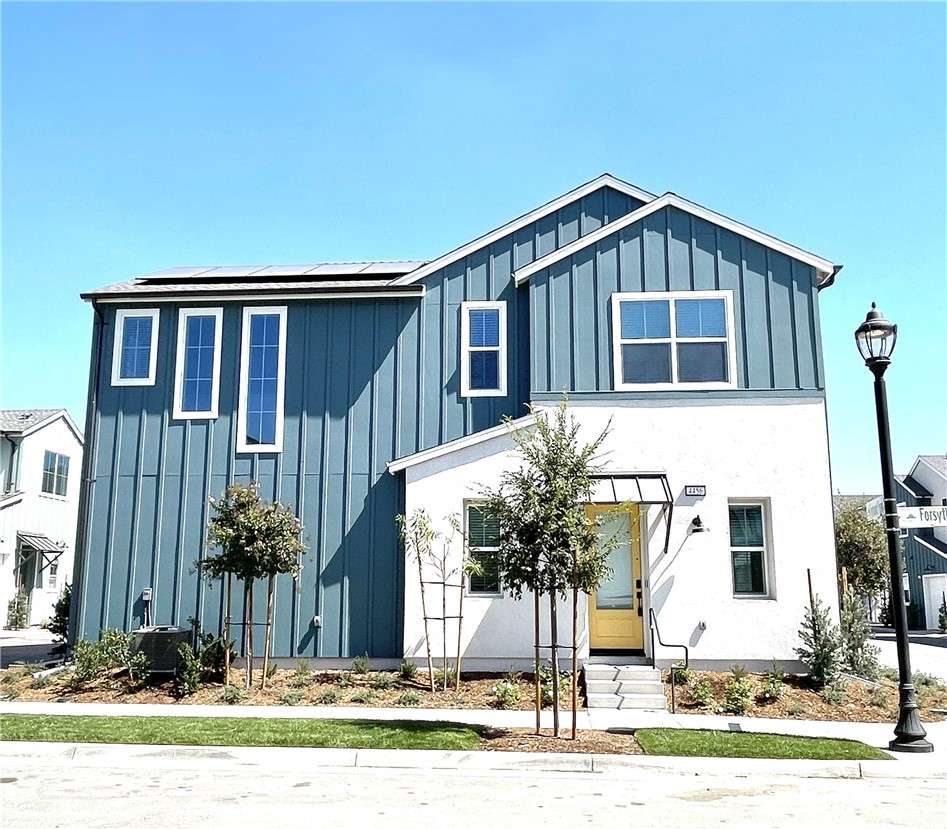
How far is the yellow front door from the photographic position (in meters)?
14.6

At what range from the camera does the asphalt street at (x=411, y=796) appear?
23.7 feet

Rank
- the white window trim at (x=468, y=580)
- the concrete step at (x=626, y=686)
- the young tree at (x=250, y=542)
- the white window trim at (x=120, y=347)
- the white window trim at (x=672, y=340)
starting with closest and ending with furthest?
the concrete step at (x=626, y=686), the young tree at (x=250, y=542), the white window trim at (x=468, y=580), the white window trim at (x=672, y=340), the white window trim at (x=120, y=347)

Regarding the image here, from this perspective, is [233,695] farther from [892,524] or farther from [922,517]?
[922,517]

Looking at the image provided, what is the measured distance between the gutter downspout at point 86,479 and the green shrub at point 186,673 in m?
3.36

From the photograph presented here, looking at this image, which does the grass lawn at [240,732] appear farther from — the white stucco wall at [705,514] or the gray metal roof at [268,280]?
the gray metal roof at [268,280]

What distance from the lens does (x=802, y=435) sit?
48.6 feet

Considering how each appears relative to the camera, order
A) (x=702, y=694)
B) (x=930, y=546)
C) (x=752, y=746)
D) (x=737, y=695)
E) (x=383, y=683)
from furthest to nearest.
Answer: (x=930, y=546) → (x=383, y=683) → (x=702, y=694) → (x=737, y=695) → (x=752, y=746)

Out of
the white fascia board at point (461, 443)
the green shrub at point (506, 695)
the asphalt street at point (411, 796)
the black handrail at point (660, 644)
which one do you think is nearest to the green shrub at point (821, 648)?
the black handrail at point (660, 644)

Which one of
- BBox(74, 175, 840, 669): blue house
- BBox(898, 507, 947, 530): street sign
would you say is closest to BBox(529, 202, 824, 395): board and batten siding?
BBox(74, 175, 840, 669): blue house

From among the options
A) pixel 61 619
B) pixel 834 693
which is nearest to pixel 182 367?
pixel 61 619

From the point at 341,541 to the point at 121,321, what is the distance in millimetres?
6197

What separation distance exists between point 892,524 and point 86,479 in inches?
541

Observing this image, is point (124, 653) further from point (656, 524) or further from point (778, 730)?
point (778, 730)

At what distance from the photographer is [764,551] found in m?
14.7
